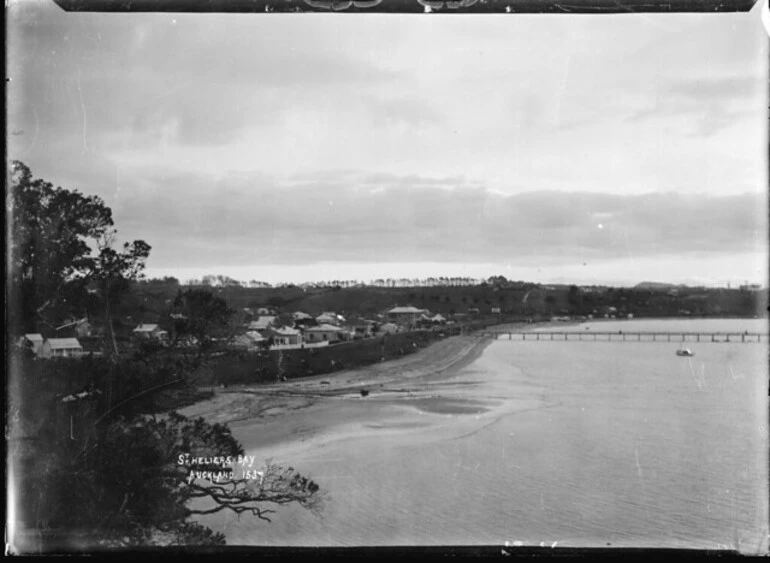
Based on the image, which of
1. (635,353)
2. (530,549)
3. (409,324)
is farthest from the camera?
(635,353)

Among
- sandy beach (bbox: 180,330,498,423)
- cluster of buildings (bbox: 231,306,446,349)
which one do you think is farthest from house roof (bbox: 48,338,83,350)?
cluster of buildings (bbox: 231,306,446,349)

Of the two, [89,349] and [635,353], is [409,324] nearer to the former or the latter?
[635,353]

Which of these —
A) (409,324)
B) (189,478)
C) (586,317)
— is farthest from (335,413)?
(586,317)

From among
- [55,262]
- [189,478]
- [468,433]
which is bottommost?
[189,478]

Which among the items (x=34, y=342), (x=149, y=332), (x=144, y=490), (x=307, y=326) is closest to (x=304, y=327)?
(x=307, y=326)
